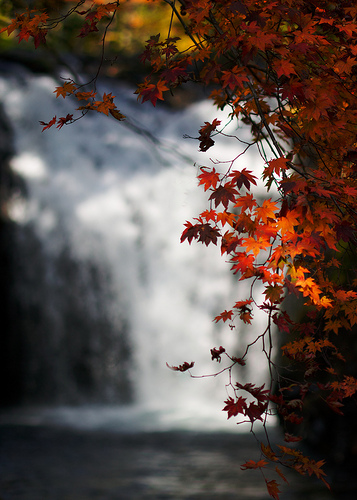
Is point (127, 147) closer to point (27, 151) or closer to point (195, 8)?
point (27, 151)

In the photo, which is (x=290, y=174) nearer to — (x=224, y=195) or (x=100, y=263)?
(x=224, y=195)

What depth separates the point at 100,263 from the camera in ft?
28.6

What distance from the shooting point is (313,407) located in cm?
593

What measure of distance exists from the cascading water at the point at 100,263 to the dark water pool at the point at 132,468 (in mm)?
2053

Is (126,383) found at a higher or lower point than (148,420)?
higher

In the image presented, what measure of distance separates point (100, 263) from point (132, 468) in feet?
13.0

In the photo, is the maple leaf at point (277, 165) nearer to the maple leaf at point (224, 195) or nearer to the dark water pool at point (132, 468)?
the maple leaf at point (224, 195)

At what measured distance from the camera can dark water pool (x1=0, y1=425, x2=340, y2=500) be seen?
15.3ft

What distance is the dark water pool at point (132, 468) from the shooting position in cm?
467

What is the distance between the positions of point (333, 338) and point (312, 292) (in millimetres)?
3820

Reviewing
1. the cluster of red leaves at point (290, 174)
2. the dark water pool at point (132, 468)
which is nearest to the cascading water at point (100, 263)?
the dark water pool at point (132, 468)

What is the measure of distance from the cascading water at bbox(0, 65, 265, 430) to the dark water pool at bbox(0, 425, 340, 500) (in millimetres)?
2053

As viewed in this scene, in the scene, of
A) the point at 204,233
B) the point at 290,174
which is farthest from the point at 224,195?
the point at 290,174

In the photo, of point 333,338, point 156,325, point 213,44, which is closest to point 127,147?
point 156,325
